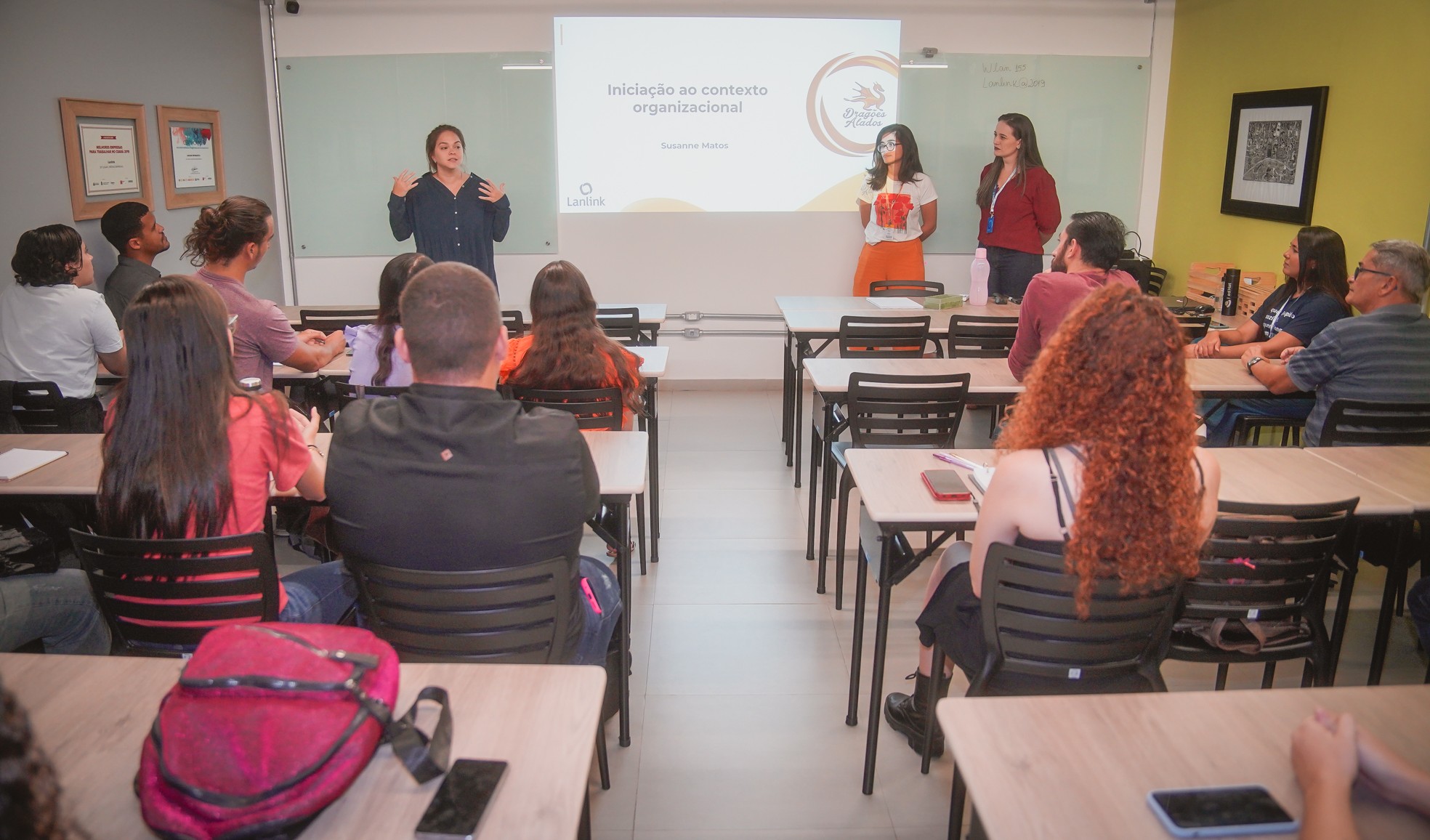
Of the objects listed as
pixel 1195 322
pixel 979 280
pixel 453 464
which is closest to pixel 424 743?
pixel 453 464

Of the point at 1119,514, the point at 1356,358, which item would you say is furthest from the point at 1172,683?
the point at 1119,514

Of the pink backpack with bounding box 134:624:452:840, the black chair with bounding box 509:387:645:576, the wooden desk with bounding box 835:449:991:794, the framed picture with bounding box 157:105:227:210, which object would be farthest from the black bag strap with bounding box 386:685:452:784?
the framed picture with bounding box 157:105:227:210

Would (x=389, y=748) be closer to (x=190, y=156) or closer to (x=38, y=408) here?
(x=38, y=408)

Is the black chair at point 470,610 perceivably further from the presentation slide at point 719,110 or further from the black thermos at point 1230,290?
the presentation slide at point 719,110

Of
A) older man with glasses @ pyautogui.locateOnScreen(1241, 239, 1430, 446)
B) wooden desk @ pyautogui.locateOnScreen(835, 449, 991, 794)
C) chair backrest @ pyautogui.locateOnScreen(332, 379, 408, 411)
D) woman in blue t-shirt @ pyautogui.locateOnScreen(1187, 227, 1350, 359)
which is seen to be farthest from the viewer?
woman in blue t-shirt @ pyautogui.locateOnScreen(1187, 227, 1350, 359)

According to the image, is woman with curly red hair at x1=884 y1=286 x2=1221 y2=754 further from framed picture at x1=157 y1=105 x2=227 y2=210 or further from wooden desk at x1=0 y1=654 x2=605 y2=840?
framed picture at x1=157 y1=105 x2=227 y2=210

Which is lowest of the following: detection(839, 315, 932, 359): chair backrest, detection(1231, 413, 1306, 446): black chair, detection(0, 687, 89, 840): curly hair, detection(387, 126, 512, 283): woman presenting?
detection(1231, 413, 1306, 446): black chair

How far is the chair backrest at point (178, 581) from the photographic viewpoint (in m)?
1.80

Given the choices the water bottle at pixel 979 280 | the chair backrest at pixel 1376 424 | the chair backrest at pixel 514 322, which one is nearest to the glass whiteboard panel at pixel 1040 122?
the water bottle at pixel 979 280

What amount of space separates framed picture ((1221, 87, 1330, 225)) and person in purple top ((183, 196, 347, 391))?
4.91m

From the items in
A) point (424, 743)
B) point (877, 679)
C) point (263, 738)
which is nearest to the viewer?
Result: point (263, 738)

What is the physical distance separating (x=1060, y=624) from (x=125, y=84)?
503 centimetres

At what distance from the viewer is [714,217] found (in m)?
6.49

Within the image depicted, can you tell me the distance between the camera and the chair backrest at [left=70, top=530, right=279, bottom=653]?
1.80m
